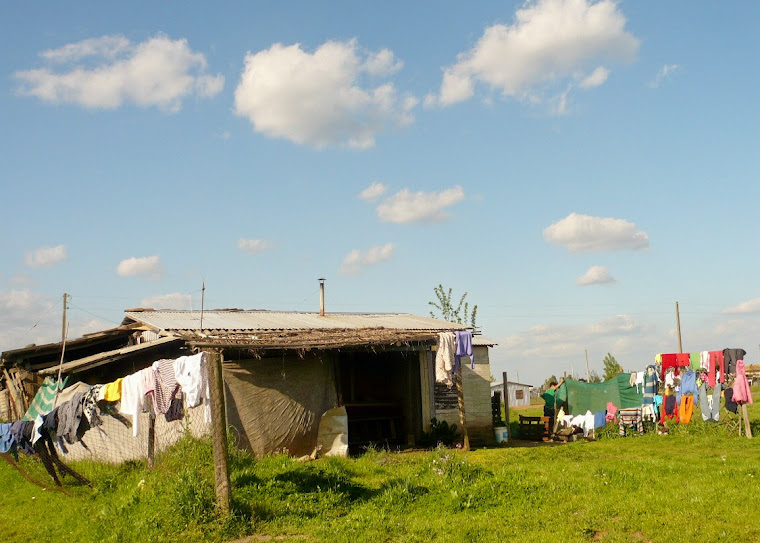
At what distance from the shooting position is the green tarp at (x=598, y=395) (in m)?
20.8

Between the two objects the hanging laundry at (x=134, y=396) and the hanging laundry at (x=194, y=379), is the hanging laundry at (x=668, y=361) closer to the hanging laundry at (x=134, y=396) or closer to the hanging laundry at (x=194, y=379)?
the hanging laundry at (x=194, y=379)

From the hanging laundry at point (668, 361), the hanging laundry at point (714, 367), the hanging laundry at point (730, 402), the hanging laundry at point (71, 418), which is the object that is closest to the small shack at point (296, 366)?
the hanging laundry at point (71, 418)

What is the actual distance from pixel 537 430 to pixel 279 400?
9.16 metres

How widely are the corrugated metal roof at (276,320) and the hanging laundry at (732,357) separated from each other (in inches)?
304

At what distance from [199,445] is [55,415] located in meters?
2.76

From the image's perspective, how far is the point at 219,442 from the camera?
933 centimetres

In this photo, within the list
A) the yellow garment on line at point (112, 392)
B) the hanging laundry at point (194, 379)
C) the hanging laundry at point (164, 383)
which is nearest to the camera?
the hanging laundry at point (194, 379)

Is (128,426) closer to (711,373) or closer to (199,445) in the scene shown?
(199,445)

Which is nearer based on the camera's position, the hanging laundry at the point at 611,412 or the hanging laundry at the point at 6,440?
the hanging laundry at the point at 6,440

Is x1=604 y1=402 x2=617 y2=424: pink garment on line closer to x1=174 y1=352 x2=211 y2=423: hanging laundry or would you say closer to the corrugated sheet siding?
the corrugated sheet siding

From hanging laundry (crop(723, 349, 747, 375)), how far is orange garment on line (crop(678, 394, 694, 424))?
5.33 feet

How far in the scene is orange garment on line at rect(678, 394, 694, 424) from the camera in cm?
1912

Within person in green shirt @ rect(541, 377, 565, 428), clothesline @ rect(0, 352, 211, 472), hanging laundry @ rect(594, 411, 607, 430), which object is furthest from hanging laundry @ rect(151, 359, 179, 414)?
person in green shirt @ rect(541, 377, 565, 428)

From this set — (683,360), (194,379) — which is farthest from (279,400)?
(683,360)
